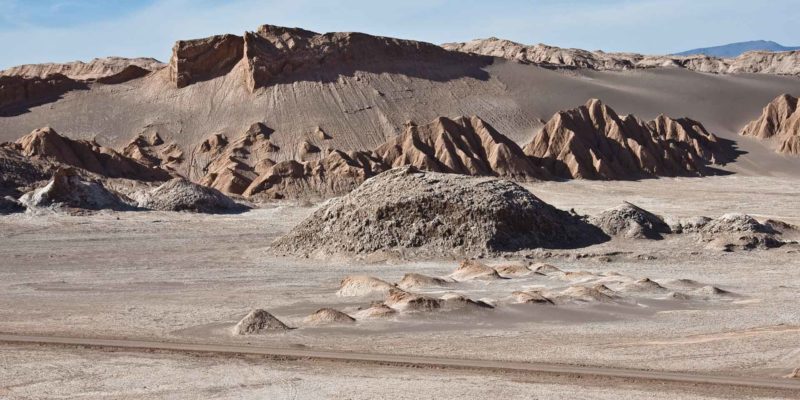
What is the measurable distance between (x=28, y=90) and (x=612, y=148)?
42167 millimetres

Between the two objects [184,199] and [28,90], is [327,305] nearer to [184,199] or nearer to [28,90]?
[184,199]

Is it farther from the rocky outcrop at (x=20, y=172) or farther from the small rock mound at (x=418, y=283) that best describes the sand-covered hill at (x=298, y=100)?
the small rock mound at (x=418, y=283)

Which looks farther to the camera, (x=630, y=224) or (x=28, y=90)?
(x=28, y=90)

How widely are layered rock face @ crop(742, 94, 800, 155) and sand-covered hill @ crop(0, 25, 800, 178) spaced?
1.74 meters

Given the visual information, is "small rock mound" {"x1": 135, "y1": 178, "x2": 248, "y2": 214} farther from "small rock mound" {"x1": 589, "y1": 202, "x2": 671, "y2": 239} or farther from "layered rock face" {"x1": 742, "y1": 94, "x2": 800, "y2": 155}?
"layered rock face" {"x1": 742, "y1": 94, "x2": 800, "y2": 155}

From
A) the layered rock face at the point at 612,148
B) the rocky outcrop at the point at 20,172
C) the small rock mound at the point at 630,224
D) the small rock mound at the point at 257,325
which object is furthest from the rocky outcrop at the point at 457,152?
the small rock mound at the point at 257,325

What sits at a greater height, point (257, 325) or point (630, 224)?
point (630, 224)

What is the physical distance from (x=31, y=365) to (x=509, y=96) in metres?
64.9

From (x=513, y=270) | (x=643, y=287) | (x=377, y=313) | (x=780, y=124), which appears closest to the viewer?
Answer: (x=377, y=313)

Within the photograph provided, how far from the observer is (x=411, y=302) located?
18.2 metres

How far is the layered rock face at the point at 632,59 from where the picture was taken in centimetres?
10900

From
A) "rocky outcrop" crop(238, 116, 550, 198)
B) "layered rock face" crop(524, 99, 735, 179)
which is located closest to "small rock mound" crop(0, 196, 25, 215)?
"rocky outcrop" crop(238, 116, 550, 198)

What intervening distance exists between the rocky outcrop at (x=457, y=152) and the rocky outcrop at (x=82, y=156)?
1452 centimetres

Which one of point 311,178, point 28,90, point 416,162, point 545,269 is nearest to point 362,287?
point 545,269
